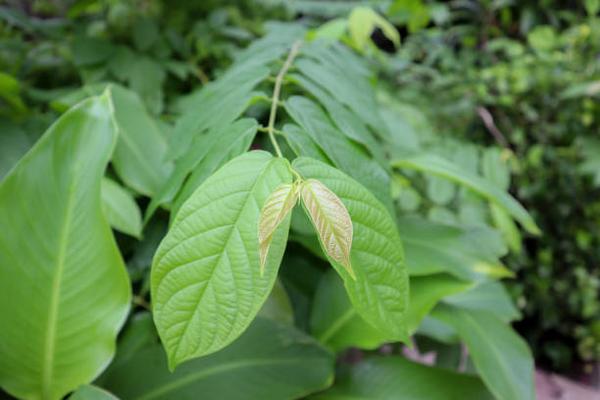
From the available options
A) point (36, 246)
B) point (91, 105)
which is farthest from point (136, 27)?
point (36, 246)

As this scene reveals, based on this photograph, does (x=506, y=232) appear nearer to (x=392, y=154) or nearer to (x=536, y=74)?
(x=392, y=154)

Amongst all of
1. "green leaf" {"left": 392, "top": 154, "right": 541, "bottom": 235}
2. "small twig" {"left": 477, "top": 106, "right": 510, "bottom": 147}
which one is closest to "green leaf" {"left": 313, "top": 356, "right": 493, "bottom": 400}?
"green leaf" {"left": 392, "top": 154, "right": 541, "bottom": 235}

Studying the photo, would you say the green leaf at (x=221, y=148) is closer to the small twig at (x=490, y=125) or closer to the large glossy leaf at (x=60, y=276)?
the large glossy leaf at (x=60, y=276)

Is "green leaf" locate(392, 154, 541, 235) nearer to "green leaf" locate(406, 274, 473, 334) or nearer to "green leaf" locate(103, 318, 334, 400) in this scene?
"green leaf" locate(406, 274, 473, 334)

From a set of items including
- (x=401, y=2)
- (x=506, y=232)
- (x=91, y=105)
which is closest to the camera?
(x=91, y=105)

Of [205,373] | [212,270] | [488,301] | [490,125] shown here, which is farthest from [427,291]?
[490,125]

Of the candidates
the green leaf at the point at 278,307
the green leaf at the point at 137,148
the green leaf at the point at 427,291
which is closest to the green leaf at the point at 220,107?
the green leaf at the point at 137,148
